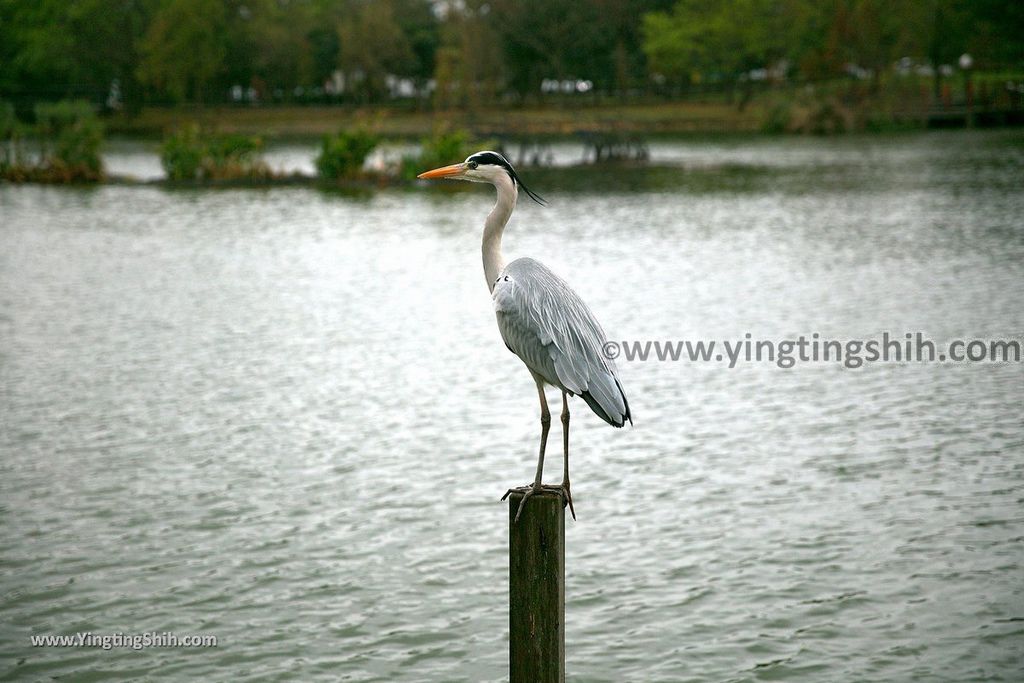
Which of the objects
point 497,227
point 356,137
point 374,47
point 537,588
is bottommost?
point 537,588

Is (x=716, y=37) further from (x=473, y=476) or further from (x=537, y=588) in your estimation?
(x=537, y=588)

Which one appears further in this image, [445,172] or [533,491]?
[445,172]

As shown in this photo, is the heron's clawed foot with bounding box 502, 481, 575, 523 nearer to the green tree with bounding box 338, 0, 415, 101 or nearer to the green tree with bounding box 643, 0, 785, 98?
the green tree with bounding box 643, 0, 785, 98

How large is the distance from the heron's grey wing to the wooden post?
0.62m

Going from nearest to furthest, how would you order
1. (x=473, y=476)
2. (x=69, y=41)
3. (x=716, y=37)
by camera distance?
(x=473, y=476)
(x=716, y=37)
(x=69, y=41)

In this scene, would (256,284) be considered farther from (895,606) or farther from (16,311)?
(895,606)

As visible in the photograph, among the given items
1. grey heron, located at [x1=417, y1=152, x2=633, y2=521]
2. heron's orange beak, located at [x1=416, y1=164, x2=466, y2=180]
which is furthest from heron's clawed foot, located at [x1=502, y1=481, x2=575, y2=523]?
heron's orange beak, located at [x1=416, y1=164, x2=466, y2=180]

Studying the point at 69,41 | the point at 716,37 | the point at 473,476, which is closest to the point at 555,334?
the point at 473,476

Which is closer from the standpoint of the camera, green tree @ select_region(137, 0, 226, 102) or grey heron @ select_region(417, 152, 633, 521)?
grey heron @ select_region(417, 152, 633, 521)

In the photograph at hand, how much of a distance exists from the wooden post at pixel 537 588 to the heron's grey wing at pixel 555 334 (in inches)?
24.2

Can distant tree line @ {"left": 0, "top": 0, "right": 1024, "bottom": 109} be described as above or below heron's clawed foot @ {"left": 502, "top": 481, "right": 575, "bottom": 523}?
above

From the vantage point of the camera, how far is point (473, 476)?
9.91 metres

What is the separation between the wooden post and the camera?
443cm

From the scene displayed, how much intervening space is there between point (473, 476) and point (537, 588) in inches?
214
